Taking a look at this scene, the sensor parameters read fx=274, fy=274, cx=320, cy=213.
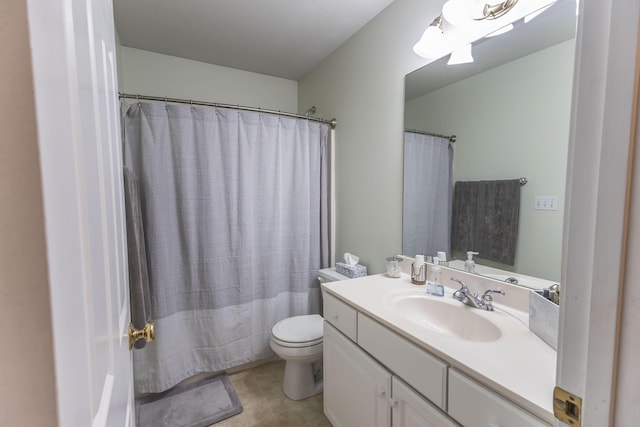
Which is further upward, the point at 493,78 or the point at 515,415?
the point at 493,78

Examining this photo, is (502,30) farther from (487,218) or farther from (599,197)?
(599,197)

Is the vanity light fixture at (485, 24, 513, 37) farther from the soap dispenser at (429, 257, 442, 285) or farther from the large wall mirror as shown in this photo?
the soap dispenser at (429, 257, 442, 285)

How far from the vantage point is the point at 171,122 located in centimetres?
181

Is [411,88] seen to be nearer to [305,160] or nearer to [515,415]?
[305,160]

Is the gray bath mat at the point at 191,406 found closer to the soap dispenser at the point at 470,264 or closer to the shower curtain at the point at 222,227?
the shower curtain at the point at 222,227

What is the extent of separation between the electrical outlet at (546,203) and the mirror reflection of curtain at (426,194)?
1.36ft

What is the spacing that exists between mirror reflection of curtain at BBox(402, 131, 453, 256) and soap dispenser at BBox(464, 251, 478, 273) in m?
0.12

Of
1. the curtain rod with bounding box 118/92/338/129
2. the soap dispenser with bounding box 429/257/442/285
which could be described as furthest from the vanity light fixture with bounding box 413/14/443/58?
the soap dispenser with bounding box 429/257/442/285

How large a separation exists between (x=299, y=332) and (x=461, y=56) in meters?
1.89

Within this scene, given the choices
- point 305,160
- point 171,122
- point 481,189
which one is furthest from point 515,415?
point 171,122

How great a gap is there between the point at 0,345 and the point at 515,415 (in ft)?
3.22

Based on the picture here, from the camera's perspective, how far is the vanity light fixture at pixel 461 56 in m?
1.35

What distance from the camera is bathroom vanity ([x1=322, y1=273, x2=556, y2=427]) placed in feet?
2.46

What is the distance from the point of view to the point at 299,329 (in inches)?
75.5
